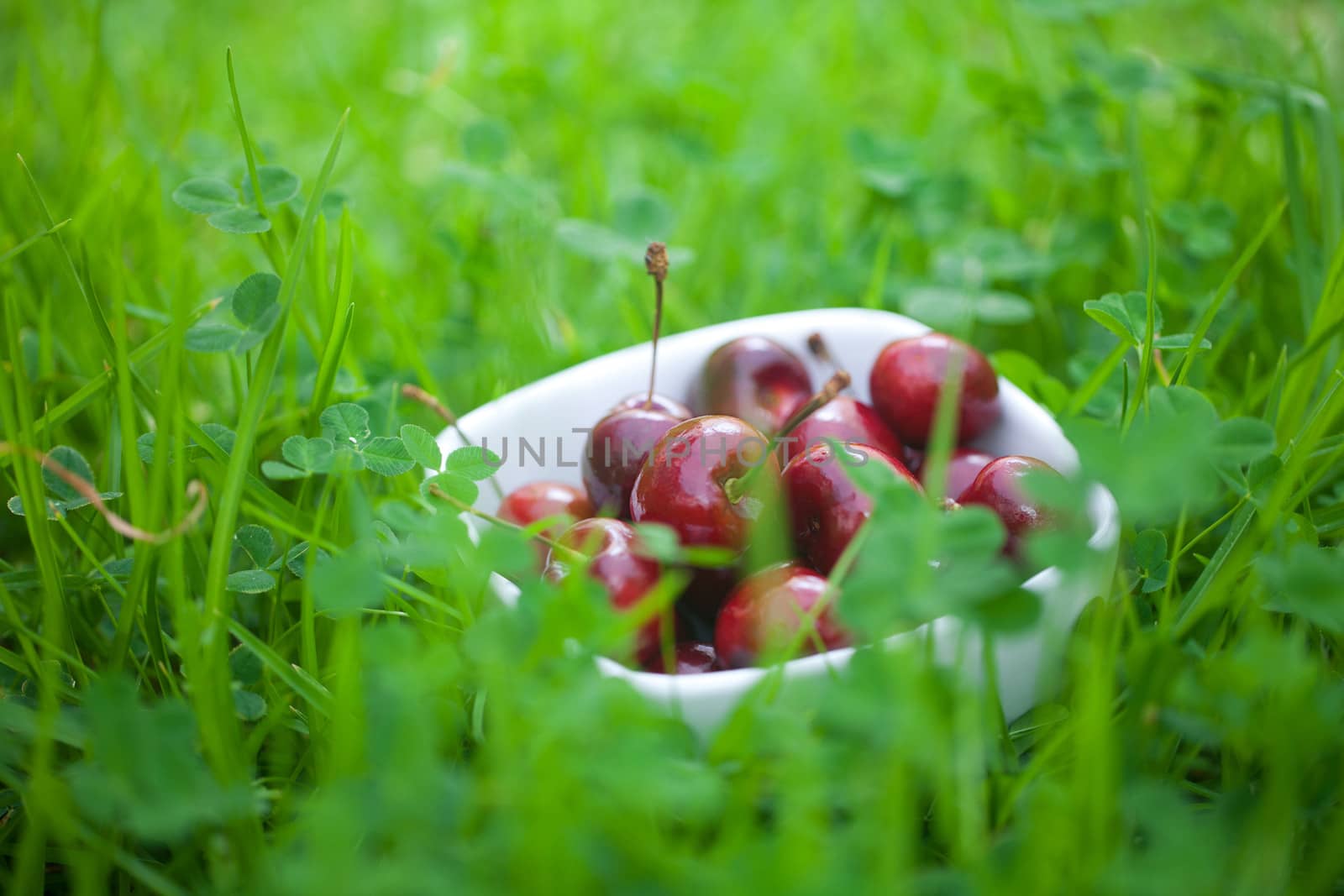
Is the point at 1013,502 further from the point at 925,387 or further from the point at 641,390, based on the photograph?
the point at 641,390

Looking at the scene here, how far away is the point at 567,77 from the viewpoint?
2670 mm

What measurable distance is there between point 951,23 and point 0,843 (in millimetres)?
3045

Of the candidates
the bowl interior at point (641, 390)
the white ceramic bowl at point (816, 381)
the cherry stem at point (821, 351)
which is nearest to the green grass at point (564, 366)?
the white ceramic bowl at point (816, 381)

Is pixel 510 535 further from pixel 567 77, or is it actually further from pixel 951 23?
pixel 951 23

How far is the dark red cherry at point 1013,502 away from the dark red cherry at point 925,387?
6.6 inches

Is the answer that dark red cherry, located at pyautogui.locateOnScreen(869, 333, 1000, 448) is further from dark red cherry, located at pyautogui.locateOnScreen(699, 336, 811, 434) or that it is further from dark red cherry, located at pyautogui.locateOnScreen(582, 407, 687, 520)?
dark red cherry, located at pyautogui.locateOnScreen(582, 407, 687, 520)

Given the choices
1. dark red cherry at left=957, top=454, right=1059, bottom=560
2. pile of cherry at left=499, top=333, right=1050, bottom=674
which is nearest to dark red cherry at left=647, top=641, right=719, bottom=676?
pile of cherry at left=499, top=333, right=1050, bottom=674

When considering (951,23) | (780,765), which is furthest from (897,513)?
(951,23)

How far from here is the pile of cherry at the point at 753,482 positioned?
1094 millimetres

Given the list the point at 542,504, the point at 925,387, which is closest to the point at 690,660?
the point at 542,504

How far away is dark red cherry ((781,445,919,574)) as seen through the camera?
1.14m

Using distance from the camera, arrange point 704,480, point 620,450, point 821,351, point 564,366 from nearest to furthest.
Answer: point 704,480
point 620,450
point 821,351
point 564,366

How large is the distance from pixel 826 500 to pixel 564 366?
2.63 feet

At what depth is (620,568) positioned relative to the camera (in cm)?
110
